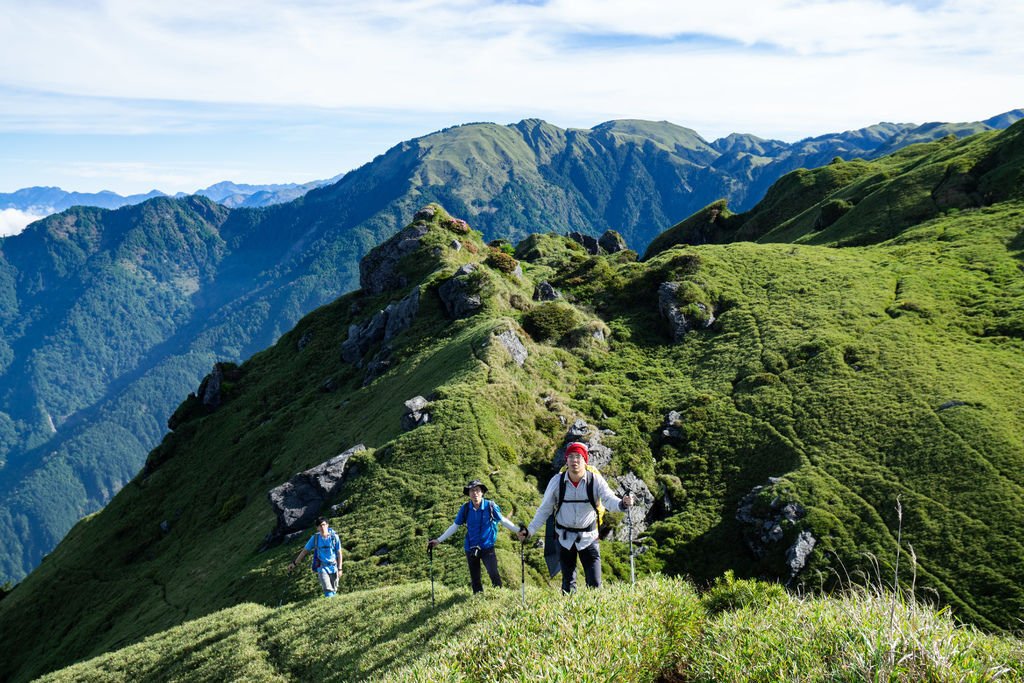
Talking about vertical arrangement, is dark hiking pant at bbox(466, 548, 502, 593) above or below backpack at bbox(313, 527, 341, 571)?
above

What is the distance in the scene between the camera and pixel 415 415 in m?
38.8

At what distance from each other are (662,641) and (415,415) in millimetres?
29453

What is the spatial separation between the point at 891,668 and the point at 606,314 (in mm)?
54075

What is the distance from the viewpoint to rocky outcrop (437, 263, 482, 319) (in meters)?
56.8

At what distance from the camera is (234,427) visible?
218ft

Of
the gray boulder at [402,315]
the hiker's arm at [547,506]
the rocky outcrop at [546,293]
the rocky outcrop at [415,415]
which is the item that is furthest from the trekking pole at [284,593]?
the rocky outcrop at [546,293]

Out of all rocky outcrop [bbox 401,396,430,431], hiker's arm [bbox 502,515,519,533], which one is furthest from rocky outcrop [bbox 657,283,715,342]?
hiker's arm [bbox 502,515,519,533]

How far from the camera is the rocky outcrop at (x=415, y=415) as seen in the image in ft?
126

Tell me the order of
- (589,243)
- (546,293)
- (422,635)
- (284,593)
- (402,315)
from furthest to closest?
1. (589,243)
2. (546,293)
3. (402,315)
4. (284,593)
5. (422,635)

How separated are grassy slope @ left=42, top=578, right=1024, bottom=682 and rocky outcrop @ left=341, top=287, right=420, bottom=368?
148ft

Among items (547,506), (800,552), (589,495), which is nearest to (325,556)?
(547,506)

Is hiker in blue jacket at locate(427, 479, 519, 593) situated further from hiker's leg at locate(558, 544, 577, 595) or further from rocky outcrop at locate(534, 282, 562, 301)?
rocky outcrop at locate(534, 282, 562, 301)

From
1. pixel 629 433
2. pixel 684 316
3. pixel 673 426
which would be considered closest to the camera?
pixel 629 433

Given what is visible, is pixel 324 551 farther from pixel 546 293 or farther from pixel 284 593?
pixel 546 293
